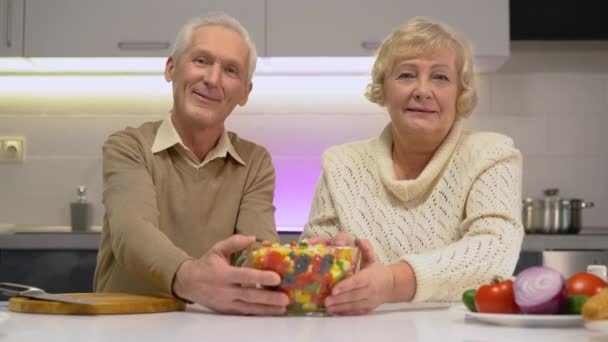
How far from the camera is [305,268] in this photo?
1257mm

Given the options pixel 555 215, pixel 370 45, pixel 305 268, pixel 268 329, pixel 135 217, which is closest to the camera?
pixel 268 329

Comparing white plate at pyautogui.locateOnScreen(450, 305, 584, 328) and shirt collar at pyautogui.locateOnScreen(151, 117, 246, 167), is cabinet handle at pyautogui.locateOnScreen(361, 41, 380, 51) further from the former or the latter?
white plate at pyautogui.locateOnScreen(450, 305, 584, 328)

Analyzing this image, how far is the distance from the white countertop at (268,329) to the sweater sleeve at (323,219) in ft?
2.07

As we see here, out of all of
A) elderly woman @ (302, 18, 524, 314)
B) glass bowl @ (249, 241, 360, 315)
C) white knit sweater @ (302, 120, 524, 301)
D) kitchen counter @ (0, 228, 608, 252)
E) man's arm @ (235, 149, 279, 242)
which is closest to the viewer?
glass bowl @ (249, 241, 360, 315)

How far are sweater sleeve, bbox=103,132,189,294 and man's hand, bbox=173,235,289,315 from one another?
8 centimetres

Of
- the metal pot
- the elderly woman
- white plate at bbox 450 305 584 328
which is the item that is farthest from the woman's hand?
the metal pot

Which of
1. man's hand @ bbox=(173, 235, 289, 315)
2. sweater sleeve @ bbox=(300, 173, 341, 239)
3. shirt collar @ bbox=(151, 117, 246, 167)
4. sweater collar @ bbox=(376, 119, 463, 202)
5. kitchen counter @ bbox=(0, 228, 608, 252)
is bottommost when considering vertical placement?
kitchen counter @ bbox=(0, 228, 608, 252)

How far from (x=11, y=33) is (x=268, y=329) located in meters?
2.52

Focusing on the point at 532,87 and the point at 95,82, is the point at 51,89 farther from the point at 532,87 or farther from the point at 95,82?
the point at 532,87

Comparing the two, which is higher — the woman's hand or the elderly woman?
the elderly woman

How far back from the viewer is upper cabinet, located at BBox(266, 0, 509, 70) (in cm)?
325

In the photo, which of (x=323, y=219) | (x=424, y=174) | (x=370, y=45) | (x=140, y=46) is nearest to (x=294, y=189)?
(x=370, y=45)

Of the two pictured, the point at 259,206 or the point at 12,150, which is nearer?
the point at 259,206

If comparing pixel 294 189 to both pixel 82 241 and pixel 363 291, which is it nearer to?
pixel 82 241
